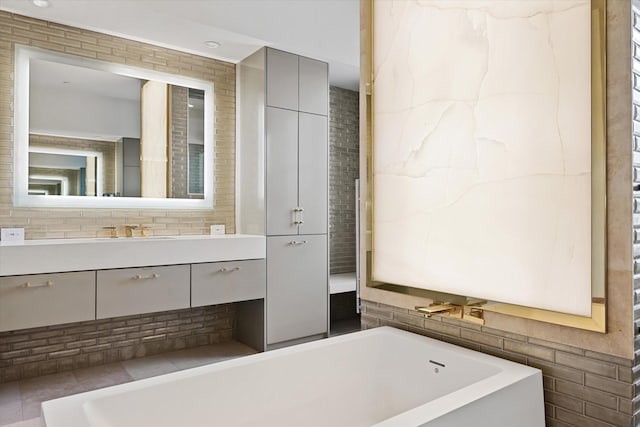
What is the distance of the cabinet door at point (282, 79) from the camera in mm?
3682

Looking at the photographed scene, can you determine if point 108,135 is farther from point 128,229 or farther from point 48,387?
point 48,387

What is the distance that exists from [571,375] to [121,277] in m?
2.65

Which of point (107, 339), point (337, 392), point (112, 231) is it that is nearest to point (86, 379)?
point (107, 339)

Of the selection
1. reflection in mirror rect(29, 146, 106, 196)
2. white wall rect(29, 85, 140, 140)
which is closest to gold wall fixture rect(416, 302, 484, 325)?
reflection in mirror rect(29, 146, 106, 196)

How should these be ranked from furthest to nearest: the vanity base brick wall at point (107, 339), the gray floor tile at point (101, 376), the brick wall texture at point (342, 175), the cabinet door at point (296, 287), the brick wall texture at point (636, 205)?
the brick wall texture at point (342, 175) → the cabinet door at point (296, 287) → the vanity base brick wall at point (107, 339) → the gray floor tile at point (101, 376) → the brick wall texture at point (636, 205)

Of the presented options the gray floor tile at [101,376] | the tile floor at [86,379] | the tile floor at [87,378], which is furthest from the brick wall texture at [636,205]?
the gray floor tile at [101,376]

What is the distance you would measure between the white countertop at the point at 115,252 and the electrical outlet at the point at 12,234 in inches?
3.2

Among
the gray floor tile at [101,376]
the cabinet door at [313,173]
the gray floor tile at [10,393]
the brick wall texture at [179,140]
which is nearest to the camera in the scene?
the gray floor tile at [10,393]

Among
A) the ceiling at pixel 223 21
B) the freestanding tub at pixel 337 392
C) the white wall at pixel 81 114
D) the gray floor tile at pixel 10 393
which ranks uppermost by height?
the ceiling at pixel 223 21

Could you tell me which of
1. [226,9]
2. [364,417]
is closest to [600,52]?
[364,417]

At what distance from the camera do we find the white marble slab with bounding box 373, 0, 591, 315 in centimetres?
131

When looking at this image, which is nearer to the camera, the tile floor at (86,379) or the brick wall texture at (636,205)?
the brick wall texture at (636,205)

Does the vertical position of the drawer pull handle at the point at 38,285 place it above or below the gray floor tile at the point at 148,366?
above

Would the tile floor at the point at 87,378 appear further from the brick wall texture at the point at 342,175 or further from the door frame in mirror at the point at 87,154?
the brick wall texture at the point at 342,175
